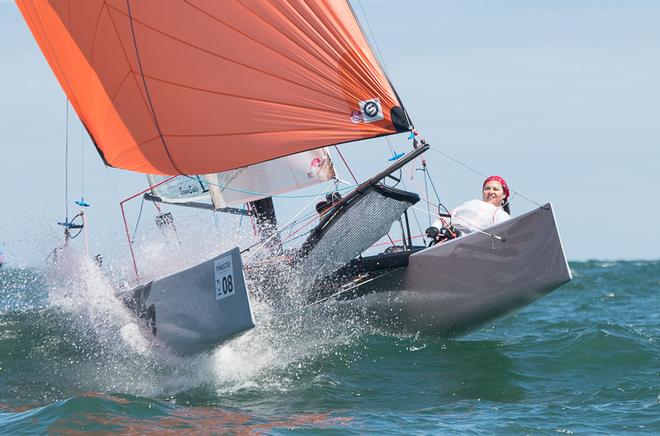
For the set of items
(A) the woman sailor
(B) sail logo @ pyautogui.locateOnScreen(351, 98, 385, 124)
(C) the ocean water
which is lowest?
(C) the ocean water

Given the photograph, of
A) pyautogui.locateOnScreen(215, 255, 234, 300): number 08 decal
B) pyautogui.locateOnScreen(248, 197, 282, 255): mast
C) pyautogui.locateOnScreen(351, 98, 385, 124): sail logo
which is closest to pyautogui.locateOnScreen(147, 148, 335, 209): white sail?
pyautogui.locateOnScreen(248, 197, 282, 255): mast

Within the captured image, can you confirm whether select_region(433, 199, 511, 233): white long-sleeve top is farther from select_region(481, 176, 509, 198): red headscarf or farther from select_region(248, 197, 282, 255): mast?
select_region(248, 197, 282, 255): mast

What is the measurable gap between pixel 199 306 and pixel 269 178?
2.28 meters

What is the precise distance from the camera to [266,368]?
6.86m

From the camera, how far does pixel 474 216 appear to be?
7.61 m

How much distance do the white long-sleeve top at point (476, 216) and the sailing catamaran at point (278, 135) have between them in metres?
0.32

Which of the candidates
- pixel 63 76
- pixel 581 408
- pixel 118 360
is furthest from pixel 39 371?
pixel 581 408

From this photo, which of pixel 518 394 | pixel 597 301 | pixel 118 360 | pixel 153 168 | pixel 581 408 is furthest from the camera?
pixel 597 301

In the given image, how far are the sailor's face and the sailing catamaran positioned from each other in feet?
2.29

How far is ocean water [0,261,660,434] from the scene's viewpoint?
222 inches

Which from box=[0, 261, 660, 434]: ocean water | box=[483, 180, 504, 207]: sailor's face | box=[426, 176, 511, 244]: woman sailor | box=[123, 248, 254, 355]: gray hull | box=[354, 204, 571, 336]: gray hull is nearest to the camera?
box=[0, 261, 660, 434]: ocean water

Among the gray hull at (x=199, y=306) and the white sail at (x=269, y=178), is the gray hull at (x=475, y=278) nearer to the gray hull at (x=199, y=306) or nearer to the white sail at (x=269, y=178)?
the white sail at (x=269, y=178)

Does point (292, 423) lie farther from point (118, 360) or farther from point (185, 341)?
point (118, 360)

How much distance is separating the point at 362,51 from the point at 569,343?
295cm
